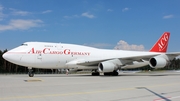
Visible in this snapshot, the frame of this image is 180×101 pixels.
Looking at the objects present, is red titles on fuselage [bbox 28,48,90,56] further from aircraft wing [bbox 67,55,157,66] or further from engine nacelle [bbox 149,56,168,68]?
engine nacelle [bbox 149,56,168,68]

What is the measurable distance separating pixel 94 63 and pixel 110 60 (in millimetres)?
1968

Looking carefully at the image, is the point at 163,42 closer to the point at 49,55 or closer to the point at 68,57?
the point at 68,57

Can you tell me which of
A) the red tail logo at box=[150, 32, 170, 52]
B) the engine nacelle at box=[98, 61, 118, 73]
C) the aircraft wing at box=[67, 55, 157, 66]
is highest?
the red tail logo at box=[150, 32, 170, 52]

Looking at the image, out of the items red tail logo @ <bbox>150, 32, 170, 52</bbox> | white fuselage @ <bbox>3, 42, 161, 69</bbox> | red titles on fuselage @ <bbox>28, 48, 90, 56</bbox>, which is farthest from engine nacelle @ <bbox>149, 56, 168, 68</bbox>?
red titles on fuselage @ <bbox>28, 48, 90, 56</bbox>

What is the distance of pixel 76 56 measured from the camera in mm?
23500

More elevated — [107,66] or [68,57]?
[68,57]

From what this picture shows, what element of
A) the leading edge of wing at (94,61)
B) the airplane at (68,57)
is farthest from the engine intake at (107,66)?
the leading edge of wing at (94,61)

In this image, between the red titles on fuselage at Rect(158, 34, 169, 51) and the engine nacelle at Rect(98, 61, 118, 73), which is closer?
the engine nacelle at Rect(98, 61, 118, 73)

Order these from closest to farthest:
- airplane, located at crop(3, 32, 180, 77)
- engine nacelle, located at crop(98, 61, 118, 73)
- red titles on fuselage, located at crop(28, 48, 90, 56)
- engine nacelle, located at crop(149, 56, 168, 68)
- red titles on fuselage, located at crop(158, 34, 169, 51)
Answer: airplane, located at crop(3, 32, 180, 77) → red titles on fuselage, located at crop(28, 48, 90, 56) → engine nacelle, located at crop(98, 61, 118, 73) → engine nacelle, located at crop(149, 56, 168, 68) → red titles on fuselage, located at crop(158, 34, 169, 51)

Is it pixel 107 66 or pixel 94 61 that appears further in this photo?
pixel 94 61

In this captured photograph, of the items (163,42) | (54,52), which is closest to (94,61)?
(54,52)

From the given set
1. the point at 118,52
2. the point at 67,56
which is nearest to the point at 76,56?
the point at 67,56
